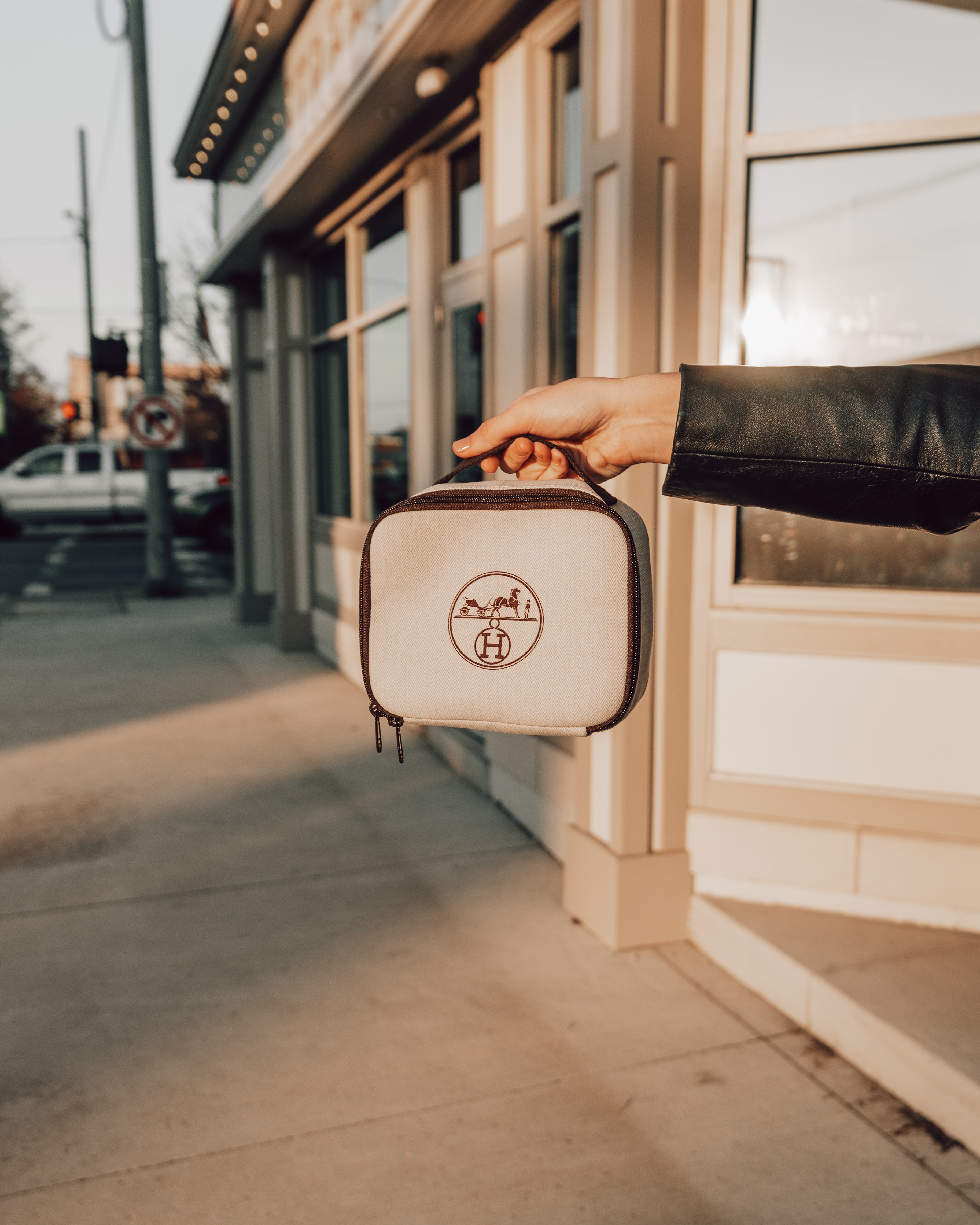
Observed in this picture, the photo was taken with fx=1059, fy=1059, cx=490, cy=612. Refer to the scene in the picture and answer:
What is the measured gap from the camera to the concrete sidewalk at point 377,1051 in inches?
93.6

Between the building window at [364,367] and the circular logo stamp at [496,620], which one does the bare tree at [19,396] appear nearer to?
the building window at [364,367]

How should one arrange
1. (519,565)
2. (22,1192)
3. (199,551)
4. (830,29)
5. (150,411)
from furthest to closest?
(199,551), (150,411), (830,29), (22,1192), (519,565)

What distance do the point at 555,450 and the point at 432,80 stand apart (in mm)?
3959

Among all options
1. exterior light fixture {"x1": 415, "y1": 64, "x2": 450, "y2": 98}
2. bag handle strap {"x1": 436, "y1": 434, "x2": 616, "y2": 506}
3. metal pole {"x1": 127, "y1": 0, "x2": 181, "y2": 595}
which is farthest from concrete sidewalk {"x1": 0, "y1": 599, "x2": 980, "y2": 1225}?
metal pole {"x1": 127, "y1": 0, "x2": 181, "y2": 595}

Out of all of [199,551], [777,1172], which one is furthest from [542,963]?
[199,551]

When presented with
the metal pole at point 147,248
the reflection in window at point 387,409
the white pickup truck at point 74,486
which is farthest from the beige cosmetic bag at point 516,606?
the white pickup truck at point 74,486

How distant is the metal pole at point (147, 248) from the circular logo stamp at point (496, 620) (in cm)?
1105

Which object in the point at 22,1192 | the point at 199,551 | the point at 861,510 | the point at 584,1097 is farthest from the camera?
the point at 199,551

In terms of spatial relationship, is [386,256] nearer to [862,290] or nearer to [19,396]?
[862,290]

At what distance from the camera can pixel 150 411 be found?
11234mm

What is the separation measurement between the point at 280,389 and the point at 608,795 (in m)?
6.56

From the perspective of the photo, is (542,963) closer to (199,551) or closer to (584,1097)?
(584,1097)

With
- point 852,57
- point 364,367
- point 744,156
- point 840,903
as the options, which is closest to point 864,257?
point 744,156

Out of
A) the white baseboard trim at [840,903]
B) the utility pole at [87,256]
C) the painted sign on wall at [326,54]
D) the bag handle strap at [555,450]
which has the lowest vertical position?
the white baseboard trim at [840,903]
